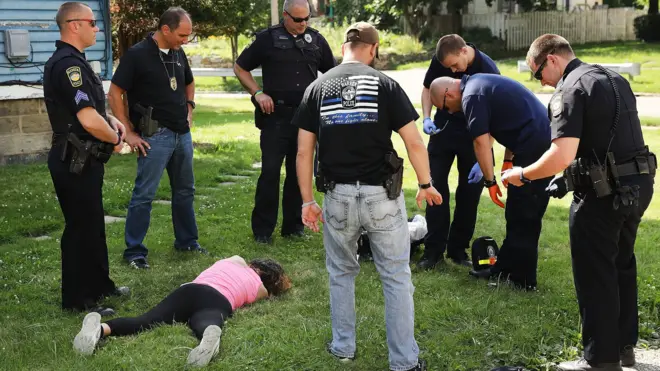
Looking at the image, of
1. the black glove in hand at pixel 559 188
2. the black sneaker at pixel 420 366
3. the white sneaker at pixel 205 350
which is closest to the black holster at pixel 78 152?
the white sneaker at pixel 205 350

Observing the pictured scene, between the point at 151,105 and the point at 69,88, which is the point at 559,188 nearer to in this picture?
the point at 69,88

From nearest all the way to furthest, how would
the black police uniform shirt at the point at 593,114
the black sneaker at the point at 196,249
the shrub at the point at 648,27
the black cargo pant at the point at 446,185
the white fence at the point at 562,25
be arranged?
the black police uniform shirt at the point at 593,114 < the black cargo pant at the point at 446,185 < the black sneaker at the point at 196,249 < the shrub at the point at 648,27 < the white fence at the point at 562,25

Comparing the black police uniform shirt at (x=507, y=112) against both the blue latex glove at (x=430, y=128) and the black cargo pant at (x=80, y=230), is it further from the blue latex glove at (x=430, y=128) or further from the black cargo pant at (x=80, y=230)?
the black cargo pant at (x=80, y=230)

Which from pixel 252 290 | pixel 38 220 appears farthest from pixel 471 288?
pixel 38 220

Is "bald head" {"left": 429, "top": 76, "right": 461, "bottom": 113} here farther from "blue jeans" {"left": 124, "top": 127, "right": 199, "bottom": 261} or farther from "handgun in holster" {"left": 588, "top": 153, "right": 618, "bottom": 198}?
"blue jeans" {"left": 124, "top": 127, "right": 199, "bottom": 261}

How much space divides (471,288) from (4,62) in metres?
8.46

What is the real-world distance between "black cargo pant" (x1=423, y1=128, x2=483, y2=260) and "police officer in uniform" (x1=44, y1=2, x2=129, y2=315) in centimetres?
259

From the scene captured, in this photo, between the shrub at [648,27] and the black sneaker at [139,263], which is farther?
the shrub at [648,27]

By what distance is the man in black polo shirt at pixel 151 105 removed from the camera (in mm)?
6477

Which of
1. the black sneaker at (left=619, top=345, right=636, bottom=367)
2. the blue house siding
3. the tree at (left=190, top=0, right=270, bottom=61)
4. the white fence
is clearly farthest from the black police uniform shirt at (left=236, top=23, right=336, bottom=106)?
the white fence

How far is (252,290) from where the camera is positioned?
5555mm

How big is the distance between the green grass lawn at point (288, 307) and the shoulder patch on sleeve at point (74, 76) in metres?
1.59

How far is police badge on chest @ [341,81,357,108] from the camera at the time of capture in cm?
429

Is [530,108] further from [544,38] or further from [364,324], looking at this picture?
[364,324]
